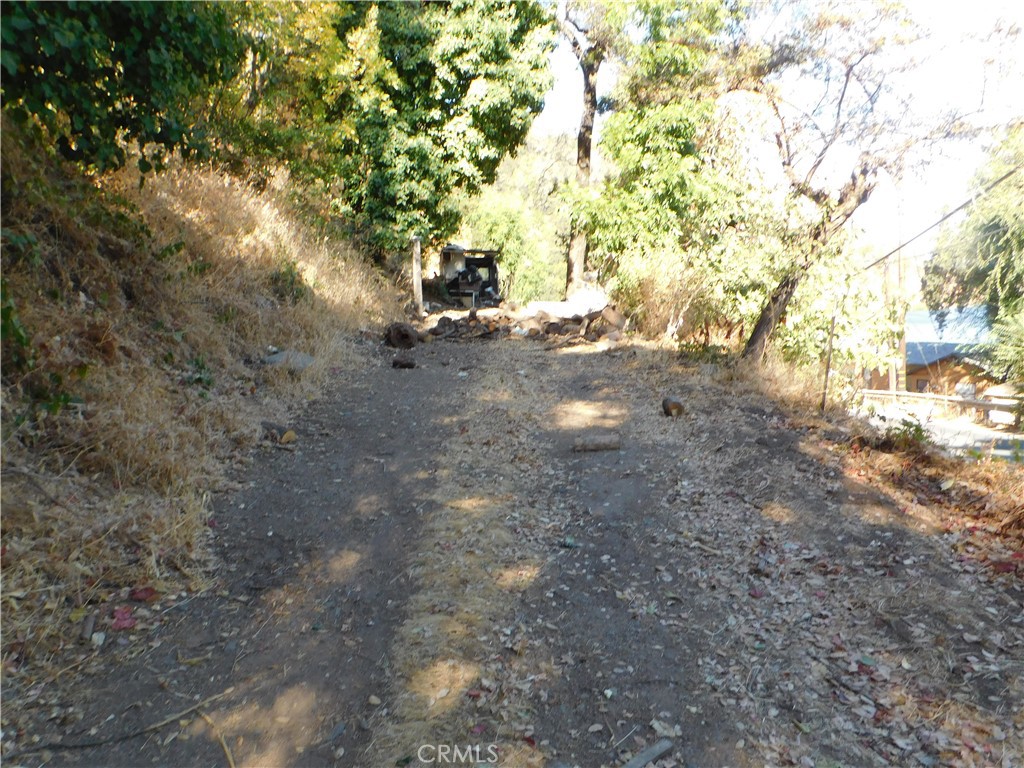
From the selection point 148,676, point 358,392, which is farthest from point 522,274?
point 148,676

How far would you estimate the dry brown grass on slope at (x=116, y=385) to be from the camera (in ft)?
12.5

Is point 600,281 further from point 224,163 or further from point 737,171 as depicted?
point 224,163

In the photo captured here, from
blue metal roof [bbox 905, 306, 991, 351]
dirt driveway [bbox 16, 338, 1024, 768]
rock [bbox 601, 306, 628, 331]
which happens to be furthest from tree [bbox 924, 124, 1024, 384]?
dirt driveway [bbox 16, 338, 1024, 768]

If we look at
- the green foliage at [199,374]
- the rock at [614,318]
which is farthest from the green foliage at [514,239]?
the green foliage at [199,374]

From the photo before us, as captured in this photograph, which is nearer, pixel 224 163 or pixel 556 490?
pixel 556 490

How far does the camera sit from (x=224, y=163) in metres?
11.3

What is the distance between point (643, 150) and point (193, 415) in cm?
1204

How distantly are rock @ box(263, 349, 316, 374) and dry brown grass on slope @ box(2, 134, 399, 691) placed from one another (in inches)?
8.1

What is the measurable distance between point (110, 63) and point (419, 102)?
11204 mm

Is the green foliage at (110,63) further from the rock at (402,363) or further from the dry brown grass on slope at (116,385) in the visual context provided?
the rock at (402,363)

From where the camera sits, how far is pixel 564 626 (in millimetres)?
4102

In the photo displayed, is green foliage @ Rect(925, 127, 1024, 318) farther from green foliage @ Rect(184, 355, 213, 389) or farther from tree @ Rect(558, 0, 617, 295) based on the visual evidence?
green foliage @ Rect(184, 355, 213, 389)

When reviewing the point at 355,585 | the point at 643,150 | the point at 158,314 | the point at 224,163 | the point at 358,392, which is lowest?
the point at 355,585

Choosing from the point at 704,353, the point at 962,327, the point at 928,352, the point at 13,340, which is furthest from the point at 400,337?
Answer: the point at 928,352
